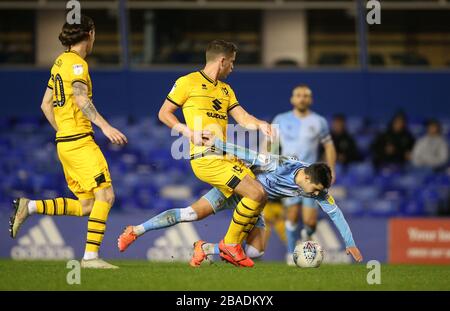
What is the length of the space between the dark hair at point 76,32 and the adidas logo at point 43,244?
6.64 meters

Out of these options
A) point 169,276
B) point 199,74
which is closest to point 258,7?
point 199,74

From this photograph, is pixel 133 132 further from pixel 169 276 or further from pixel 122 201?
pixel 169 276

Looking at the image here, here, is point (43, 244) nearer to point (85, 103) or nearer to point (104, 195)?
point (104, 195)

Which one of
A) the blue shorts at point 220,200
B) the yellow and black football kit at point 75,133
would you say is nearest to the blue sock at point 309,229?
the blue shorts at point 220,200

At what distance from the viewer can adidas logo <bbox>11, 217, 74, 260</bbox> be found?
15.7 meters

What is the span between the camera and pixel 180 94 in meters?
10.0

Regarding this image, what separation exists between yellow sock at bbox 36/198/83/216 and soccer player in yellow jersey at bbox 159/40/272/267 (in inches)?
45.4

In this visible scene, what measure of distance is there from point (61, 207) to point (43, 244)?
20.2 feet

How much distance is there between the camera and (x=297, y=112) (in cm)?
1406

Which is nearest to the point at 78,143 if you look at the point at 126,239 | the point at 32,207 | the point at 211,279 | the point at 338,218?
the point at 32,207

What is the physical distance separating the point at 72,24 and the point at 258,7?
11.0m

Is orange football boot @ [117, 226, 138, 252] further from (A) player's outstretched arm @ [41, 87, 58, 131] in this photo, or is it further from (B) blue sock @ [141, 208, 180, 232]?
(A) player's outstretched arm @ [41, 87, 58, 131]

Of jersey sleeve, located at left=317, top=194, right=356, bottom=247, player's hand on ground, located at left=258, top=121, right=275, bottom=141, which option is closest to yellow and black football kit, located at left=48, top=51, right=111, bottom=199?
player's hand on ground, located at left=258, top=121, right=275, bottom=141

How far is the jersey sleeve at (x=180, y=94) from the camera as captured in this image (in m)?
10.0
